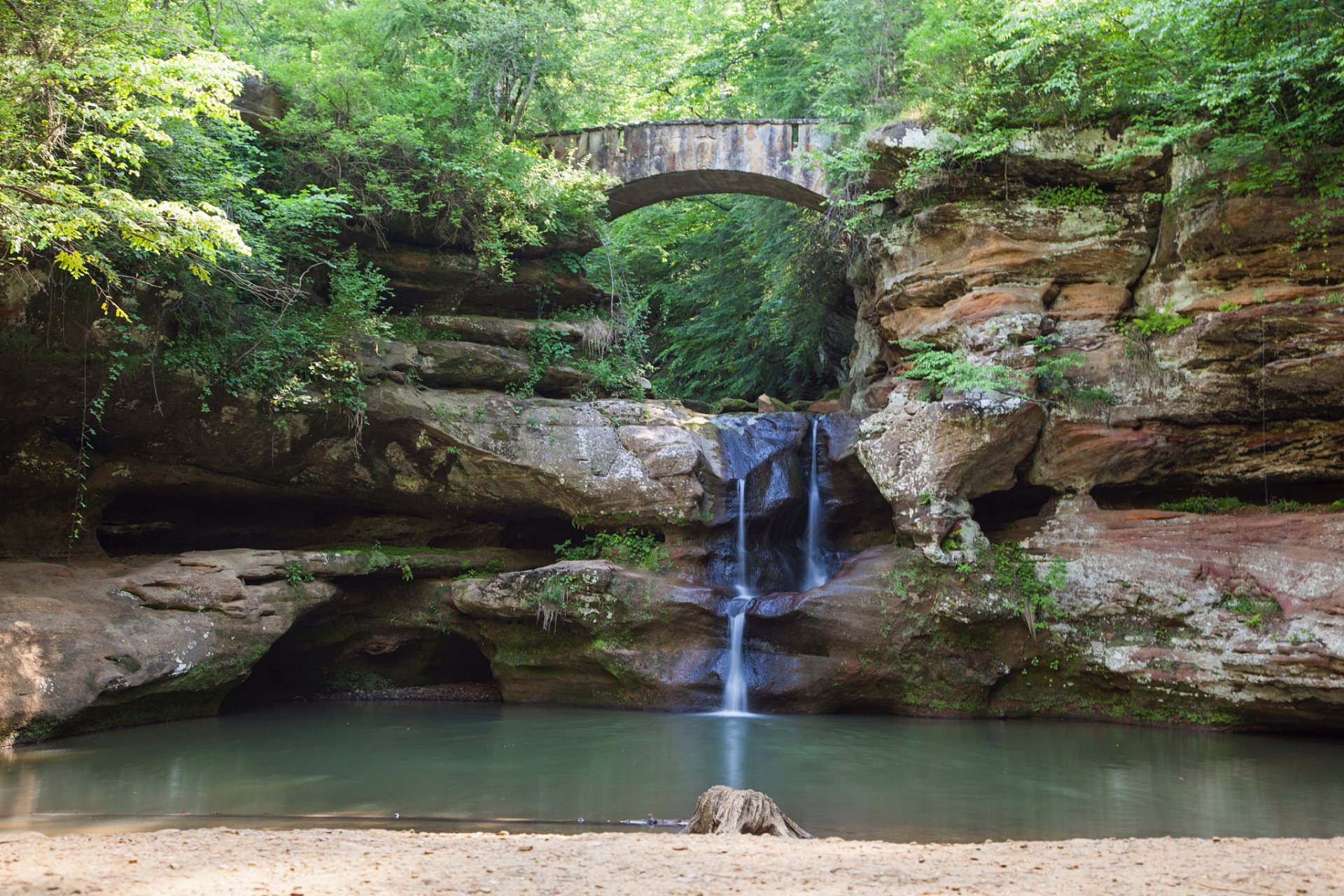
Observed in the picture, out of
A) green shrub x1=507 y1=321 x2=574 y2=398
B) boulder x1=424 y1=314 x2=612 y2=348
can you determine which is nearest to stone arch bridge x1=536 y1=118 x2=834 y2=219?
boulder x1=424 y1=314 x2=612 y2=348

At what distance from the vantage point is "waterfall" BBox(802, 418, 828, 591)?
589 inches

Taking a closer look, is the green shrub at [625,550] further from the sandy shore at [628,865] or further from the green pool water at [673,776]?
the sandy shore at [628,865]

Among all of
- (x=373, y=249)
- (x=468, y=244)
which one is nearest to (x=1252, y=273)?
(x=468, y=244)

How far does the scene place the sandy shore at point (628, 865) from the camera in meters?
4.27

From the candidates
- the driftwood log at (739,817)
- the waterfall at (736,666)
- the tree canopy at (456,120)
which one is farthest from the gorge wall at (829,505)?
the driftwood log at (739,817)

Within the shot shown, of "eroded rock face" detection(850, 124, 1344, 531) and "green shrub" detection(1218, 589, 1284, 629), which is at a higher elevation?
"eroded rock face" detection(850, 124, 1344, 531)

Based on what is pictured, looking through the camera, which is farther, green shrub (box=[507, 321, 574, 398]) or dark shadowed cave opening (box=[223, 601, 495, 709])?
green shrub (box=[507, 321, 574, 398])

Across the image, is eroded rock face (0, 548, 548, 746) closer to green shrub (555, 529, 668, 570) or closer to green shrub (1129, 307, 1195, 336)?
green shrub (555, 529, 668, 570)

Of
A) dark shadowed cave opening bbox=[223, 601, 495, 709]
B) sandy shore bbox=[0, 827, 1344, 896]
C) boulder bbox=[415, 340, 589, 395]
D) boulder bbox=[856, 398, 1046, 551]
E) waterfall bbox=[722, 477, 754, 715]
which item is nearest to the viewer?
sandy shore bbox=[0, 827, 1344, 896]

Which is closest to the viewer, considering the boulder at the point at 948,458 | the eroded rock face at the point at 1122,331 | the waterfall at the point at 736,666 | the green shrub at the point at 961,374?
the eroded rock face at the point at 1122,331

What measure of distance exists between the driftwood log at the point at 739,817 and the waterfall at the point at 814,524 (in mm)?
8746

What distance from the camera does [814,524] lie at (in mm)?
15203

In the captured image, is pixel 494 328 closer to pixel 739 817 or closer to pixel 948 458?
pixel 948 458

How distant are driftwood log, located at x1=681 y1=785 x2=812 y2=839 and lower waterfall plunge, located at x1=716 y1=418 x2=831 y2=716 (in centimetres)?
646
